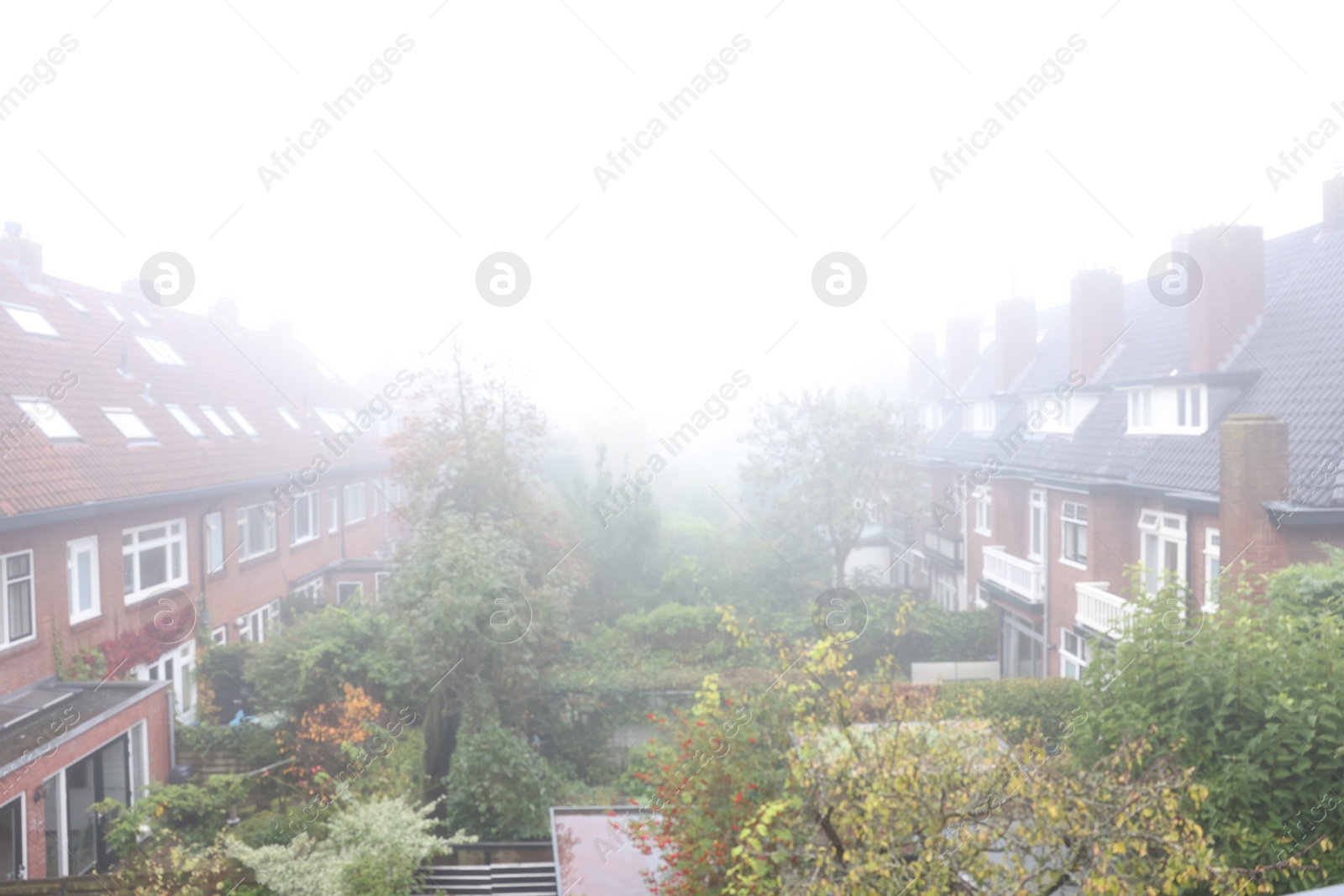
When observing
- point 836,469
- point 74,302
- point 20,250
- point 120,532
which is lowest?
point 120,532

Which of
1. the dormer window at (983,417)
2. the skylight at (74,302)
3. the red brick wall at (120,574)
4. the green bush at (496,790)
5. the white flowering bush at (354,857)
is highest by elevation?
the skylight at (74,302)

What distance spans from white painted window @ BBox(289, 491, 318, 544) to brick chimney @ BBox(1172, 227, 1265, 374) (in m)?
21.9

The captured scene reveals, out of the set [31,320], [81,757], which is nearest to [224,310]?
[31,320]

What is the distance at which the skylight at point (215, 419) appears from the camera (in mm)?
20688

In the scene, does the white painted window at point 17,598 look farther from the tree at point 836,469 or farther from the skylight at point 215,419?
the tree at point 836,469

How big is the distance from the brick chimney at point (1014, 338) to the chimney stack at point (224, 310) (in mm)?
26502

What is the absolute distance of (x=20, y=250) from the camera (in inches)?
714

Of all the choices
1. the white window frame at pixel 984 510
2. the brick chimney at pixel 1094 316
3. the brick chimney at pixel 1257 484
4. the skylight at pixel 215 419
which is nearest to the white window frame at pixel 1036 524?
the white window frame at pixel 984 510

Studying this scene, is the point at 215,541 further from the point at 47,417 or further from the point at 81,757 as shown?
the point at 81,757

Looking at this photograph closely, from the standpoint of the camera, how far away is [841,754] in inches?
235

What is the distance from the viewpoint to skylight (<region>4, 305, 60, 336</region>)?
15.9 meters

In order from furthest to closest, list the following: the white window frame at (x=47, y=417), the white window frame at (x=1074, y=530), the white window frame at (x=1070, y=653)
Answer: the white window frame at (x=1070, y=653) < the white window frame at (x=1074, y=530) < the white window frame at (x=47, y=417)

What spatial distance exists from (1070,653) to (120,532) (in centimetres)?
1940

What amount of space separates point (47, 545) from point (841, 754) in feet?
41.2
